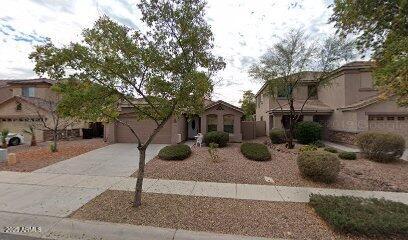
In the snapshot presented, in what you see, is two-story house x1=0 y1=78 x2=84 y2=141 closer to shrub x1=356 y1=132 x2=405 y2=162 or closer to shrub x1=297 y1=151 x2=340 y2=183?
shrub x1=297 y1=151 x2=340 y2=183

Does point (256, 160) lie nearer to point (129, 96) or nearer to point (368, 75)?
point (129, 96)

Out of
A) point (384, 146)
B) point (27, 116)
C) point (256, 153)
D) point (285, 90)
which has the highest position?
point (285, 90)

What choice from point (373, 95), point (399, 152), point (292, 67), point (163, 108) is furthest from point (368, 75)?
point (163, 108)

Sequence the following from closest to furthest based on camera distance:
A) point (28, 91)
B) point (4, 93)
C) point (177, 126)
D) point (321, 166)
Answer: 1. point (321, 166)
2. point (177, 126)
3. point (28, 91)
4. point (4, 93)

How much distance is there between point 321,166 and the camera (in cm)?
857

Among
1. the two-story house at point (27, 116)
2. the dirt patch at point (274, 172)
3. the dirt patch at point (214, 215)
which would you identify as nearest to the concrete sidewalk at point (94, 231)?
the dirt patch at point (214, 215)

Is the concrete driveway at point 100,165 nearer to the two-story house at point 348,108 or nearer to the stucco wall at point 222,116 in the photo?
the stucco wall at point 222,116

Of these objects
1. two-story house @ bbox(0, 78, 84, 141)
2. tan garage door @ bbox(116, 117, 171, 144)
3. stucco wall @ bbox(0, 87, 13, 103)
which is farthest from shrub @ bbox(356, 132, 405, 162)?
stucco wall @ bbox(0, 87, 13, 103)

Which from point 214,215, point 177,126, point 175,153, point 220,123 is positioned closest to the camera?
point 214,215

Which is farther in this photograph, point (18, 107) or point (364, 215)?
point (18, 107)

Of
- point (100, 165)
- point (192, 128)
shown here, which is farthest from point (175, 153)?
point (192, 128)

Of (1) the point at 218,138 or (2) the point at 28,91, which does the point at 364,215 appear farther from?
(2) the point at 28,91

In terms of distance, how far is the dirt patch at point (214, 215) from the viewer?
5164 millimetres

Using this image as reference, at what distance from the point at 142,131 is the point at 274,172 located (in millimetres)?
12167
